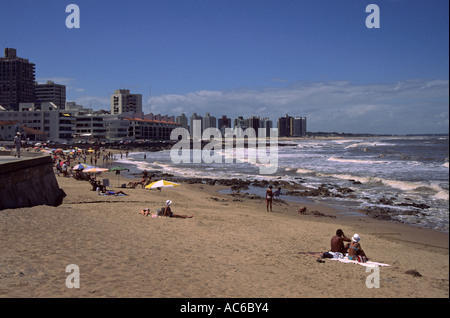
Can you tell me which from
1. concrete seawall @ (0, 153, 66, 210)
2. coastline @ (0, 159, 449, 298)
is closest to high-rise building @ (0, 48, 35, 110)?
concrete seawall @ (0, 153, 66, 210)

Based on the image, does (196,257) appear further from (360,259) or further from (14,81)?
(14,81)

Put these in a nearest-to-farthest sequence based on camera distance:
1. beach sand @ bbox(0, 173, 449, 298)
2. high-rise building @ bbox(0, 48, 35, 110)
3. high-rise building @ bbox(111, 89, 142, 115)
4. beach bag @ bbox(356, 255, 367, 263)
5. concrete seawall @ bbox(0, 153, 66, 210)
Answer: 1. beach sand @ bbox(0, 173, 449, 298)
2. beach bag @ bbox(356, 255, 367, 263)
3. concrete seawall @ bbox(0, 153, 66, 210)
4. high-rise building @ bbox(0, 48, 35, 110)
5. high-rise building @ bbox(111, 89, 142, 115)

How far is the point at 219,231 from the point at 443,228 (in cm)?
875

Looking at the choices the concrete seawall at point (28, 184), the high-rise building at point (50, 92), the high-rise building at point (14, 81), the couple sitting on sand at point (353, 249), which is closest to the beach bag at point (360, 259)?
the couple sitting on sand at point (353, 249)

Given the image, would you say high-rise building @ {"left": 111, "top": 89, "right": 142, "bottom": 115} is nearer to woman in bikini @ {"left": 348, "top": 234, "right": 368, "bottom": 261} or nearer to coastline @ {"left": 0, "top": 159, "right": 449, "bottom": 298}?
coastline @ {"left": 0, "top": 159, "right": 449, "bottom": 298}

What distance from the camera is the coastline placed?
6.61 meters

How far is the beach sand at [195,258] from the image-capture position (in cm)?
661

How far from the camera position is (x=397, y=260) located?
32.7ft

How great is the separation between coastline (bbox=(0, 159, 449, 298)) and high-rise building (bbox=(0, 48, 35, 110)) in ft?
585

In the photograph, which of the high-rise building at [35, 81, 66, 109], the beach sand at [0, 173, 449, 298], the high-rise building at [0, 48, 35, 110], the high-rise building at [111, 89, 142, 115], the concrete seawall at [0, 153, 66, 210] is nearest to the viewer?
the beach sand at [0, 173, 449, 298]

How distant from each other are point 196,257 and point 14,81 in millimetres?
186170

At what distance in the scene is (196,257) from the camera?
859cm
